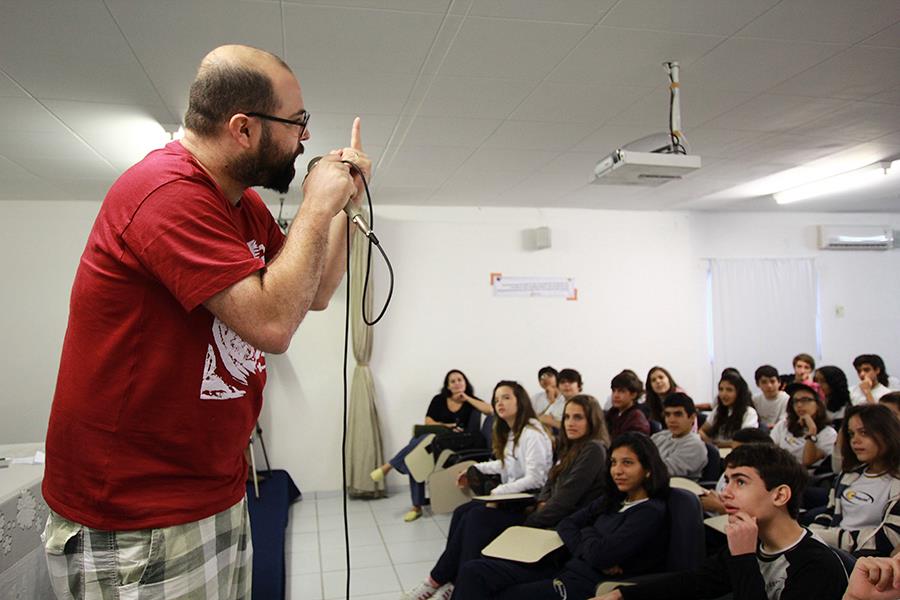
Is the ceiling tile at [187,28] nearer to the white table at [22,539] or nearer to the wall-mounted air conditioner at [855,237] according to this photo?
the white table at [22,539]

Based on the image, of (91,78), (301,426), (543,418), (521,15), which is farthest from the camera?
(301,426)

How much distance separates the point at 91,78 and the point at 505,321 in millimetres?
A: 4203

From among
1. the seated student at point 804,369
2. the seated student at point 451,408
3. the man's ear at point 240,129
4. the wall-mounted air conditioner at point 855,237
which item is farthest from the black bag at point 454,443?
the wall-mounted air conditioner at point 855,237

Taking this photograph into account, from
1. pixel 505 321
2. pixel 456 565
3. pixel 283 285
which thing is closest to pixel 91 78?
pixel 283 285

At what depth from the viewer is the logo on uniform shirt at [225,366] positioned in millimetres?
880

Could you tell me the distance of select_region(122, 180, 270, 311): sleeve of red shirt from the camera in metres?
0.79

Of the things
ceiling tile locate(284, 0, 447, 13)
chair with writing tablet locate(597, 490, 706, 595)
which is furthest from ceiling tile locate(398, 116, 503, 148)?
chair with writing tablet locate(597, 490, 706, 595)

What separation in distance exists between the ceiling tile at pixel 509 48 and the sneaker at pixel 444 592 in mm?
2513

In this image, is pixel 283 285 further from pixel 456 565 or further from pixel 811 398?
pixel 811 398

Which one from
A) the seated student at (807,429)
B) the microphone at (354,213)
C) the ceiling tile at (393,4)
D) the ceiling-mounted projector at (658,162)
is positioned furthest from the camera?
the seated student at (807,429)

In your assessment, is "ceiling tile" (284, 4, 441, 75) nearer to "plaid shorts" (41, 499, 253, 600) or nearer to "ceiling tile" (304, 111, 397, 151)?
"ceiling tile" (304, 111, 397, 151)

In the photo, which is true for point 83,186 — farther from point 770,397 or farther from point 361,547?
point 770,397

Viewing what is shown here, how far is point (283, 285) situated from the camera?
0.82 m

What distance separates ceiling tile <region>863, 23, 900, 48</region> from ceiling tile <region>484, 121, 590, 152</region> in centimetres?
142
